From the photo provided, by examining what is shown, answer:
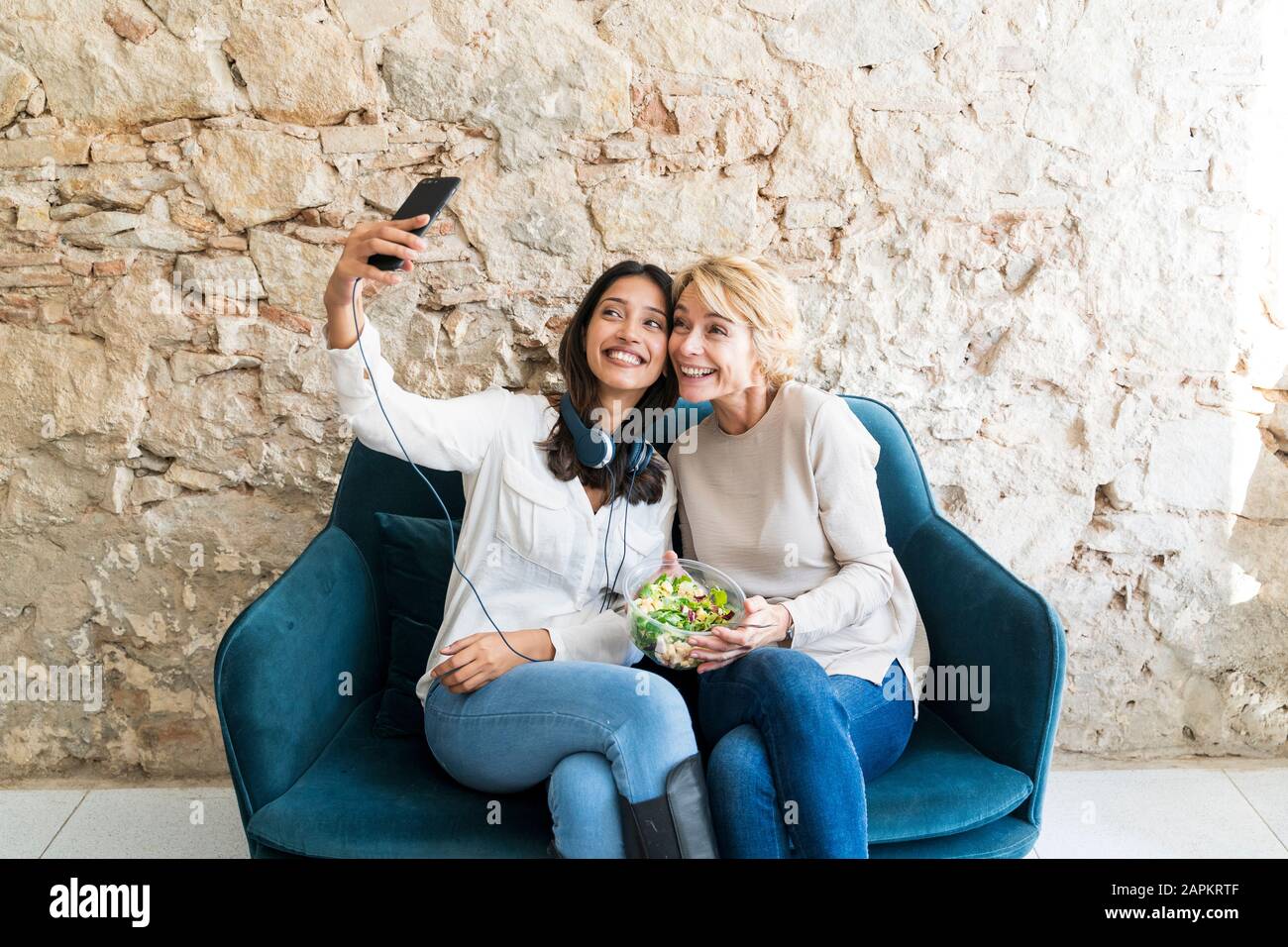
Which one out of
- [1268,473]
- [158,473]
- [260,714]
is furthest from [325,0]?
[1268,473]

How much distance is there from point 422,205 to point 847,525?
0.89m

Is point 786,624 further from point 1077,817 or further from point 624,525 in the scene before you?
point 1077,817

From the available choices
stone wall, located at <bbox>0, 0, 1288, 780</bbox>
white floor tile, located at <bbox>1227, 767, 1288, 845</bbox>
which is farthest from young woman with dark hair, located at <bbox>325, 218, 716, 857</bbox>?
white floor tile, located at <bbox>1227, 767, 1288, 845</bbox>

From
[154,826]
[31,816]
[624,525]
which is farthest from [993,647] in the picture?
[31,816]

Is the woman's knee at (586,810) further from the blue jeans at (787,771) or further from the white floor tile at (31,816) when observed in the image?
the white floor tile at (31,816)

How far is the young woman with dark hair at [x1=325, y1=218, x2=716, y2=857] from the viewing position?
1547mm

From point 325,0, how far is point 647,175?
75cm

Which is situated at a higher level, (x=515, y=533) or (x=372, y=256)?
(x=372, y=256)

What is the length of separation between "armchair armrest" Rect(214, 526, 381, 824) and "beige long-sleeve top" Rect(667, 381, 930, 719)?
2.11ft

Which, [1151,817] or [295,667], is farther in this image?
[1151,817]

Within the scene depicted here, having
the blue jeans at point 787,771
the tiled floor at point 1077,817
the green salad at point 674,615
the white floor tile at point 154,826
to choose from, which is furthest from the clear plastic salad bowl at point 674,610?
the white floor tile at point 154,826

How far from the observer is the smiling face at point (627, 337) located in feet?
6.10

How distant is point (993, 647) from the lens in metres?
1.82
